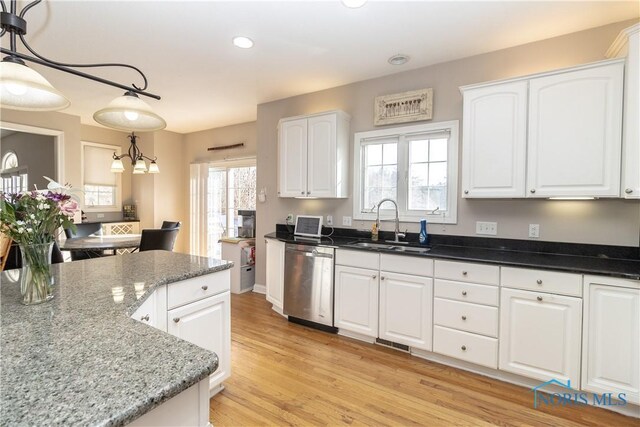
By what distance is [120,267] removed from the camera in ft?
6.15

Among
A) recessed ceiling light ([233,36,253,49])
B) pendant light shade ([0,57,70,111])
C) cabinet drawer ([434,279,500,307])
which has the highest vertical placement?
recessed ceiling light ([233,36,253,49])

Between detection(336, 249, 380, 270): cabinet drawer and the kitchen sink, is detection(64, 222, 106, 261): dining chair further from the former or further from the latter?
the kitchen sink

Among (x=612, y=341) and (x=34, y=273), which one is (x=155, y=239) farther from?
(x=612, y=341)

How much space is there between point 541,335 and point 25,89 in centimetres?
313

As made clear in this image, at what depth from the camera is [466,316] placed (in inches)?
91.0

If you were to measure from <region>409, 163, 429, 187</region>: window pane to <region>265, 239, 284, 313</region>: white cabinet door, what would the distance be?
5.10 ft

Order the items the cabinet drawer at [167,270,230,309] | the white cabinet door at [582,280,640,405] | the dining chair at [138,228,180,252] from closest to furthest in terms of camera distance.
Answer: the cabinet drawer at [167,270,230,309] < the white cabinet door at [582,280,640,405] < the dining chair at [138,228,180,252]

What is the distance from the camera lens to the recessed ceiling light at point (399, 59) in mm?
2807

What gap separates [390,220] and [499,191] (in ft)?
3.57

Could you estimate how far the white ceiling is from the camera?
212cm

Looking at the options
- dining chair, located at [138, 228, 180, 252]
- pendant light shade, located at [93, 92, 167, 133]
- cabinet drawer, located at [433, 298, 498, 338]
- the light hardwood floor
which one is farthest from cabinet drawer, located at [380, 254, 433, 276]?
dining chair, located at [138, 228, 180, 252]

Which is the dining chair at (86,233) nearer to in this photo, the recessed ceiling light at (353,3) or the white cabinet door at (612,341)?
the recessed ceiling light at (353,3)

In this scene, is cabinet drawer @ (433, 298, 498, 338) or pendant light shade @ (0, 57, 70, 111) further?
cabinet drawer @ (433, 298, 498, 338)

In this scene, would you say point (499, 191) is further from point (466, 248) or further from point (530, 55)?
point (530, 55)
